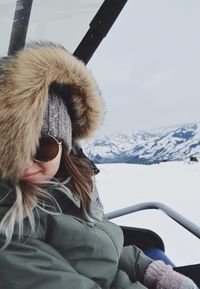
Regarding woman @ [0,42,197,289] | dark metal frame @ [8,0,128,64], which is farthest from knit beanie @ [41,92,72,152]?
dark metal frame @ [8,0,128,64]

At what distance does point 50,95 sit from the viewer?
1.01 meters

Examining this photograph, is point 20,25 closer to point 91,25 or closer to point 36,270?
point 91,25

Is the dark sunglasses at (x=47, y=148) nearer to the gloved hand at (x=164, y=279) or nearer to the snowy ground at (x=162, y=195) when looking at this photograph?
the gloved hand at (x=164, y=279)

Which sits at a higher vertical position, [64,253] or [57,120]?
[57,120]

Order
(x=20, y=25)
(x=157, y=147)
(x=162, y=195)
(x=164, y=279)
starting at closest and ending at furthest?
1. (x=164, y=279)
2. (x=20, y=25)
3. (x=162, y=195)
4. (x=157, y=147)

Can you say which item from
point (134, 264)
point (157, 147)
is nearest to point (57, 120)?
point (134, 264)

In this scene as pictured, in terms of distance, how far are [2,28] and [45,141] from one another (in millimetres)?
1009

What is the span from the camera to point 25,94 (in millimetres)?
896

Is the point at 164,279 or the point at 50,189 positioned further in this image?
the point at 164,279

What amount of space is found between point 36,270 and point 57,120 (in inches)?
14.6

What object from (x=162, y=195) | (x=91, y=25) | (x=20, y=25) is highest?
(x=91, y=25)

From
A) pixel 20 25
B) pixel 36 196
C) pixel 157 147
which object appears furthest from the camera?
pixel 157 147

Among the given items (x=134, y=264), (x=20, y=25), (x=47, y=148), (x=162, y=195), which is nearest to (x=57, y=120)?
(x=47, y=148)

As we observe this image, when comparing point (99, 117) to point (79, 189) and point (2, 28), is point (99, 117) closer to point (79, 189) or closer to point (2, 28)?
point (79, 189)
